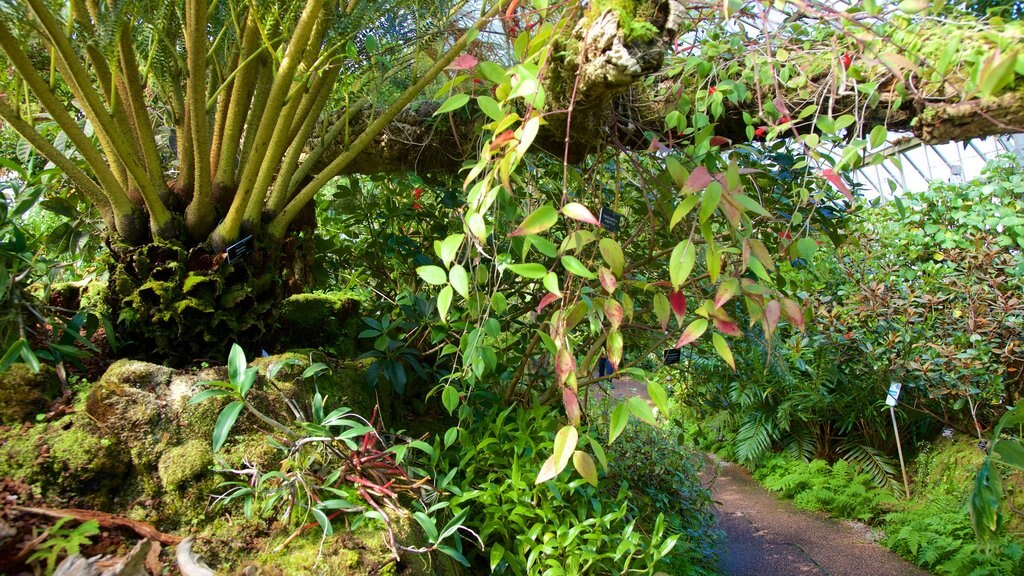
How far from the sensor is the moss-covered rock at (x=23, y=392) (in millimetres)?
1504

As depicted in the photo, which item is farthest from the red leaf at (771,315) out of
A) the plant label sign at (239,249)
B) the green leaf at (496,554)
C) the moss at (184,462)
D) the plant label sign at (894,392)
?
the plant label sign at (894,392)

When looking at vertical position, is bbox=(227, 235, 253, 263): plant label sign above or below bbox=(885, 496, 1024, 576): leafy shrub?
above

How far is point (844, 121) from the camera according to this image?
5.15 ft

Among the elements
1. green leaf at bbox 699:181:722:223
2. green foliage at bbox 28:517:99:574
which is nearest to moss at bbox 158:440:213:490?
green foliage at bbox 28:517:99:574

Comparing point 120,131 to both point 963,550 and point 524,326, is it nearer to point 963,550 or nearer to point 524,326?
point 524,326

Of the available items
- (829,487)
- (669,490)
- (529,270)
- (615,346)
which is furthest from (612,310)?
(829,487)

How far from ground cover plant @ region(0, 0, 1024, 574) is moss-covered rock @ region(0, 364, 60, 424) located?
0.02 meters

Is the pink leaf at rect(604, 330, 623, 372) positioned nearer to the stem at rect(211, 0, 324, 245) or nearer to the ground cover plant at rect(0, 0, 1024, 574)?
the ground cover plant at rect(0, 0, 1024, 574)

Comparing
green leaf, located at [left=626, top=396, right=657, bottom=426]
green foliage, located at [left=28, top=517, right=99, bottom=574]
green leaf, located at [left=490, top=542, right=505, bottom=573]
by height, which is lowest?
green leaf, located at [left=490, top=542, right=505, bottom=573]

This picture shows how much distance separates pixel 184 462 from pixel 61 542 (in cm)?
33

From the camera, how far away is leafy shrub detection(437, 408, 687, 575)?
70.9 inches

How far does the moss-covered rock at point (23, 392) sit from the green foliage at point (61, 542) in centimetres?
41

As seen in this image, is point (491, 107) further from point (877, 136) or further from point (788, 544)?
point (788, 544)

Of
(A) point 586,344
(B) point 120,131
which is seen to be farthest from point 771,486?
(B) point 120,131
